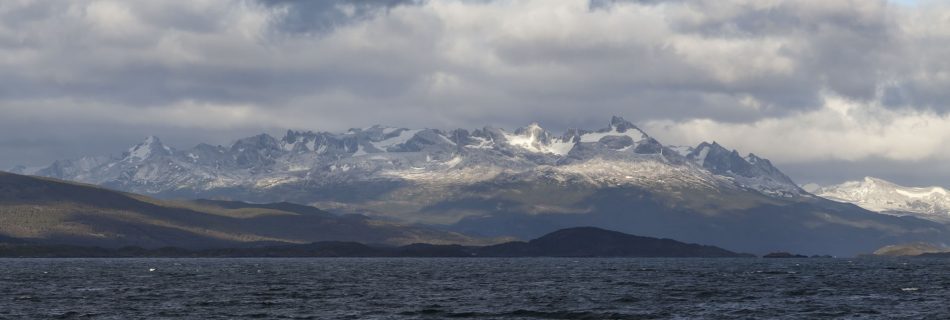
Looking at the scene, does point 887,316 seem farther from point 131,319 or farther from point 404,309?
point 131,319

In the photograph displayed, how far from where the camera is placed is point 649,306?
614 feet

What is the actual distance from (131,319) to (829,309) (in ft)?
287

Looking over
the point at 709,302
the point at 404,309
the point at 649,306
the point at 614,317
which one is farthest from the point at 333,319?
the point at 709,302

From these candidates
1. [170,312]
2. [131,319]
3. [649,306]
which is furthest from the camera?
[649,306]

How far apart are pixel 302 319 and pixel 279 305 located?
1025 inches

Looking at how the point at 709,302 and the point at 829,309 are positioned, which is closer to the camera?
the point at 829,309

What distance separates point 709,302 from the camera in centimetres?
19738

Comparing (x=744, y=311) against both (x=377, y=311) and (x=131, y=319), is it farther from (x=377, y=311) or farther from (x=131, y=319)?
(x=131, y=319)

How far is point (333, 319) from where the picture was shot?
166125 mm

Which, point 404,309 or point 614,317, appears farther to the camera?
point 404,309

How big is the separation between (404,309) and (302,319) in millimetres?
19374

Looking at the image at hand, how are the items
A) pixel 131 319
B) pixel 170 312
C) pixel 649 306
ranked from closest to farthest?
1. pixel 131 319
2. pixel 170 312
3. pixel 649 306

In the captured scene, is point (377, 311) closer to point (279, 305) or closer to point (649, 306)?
point (279, 305)

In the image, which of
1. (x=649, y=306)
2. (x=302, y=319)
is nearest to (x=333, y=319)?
(x=302, y=319)
